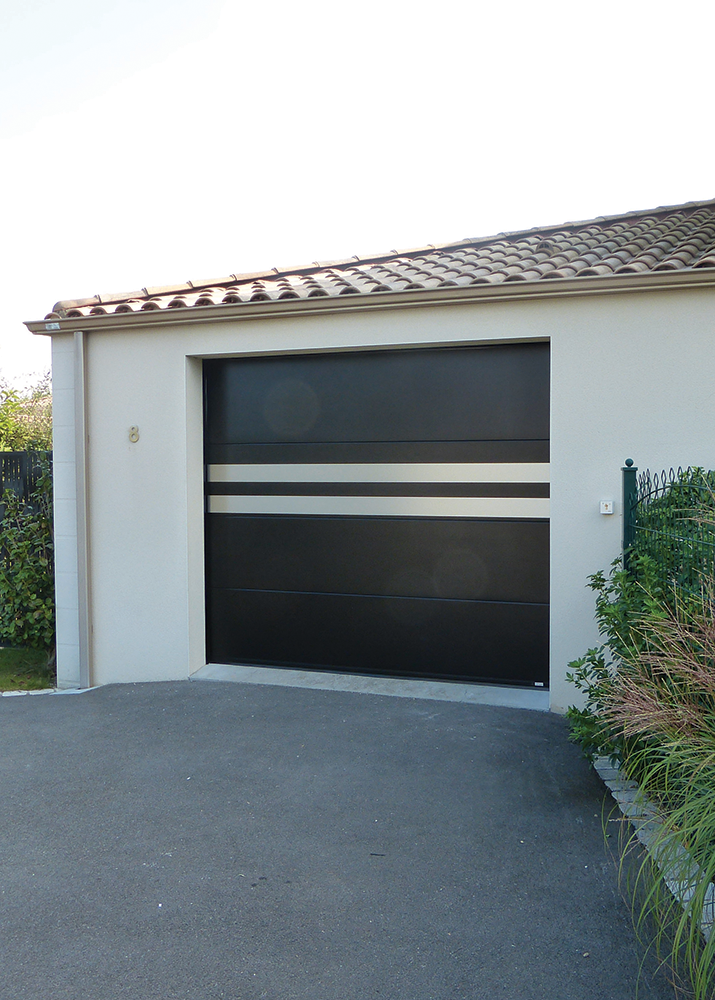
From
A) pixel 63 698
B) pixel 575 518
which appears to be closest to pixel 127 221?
pixel 63 698

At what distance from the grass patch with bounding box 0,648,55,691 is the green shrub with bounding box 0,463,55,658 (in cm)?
14

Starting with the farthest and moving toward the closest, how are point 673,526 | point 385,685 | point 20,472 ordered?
1. point 20,472
2. point 385,685
3. point 673,526

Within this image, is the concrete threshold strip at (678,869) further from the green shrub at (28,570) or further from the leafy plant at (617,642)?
the green shrub at (28,570)

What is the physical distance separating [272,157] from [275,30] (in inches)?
157

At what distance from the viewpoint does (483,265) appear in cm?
693

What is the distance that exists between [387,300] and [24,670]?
4953mm

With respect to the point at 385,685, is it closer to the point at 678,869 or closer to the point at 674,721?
the point at 674,721

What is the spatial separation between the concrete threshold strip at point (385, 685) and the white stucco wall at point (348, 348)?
23 centimetres

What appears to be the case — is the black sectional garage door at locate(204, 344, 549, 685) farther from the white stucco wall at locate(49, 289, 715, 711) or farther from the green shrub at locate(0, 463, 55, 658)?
the green shrub at locate(0, 463, 55, 658)

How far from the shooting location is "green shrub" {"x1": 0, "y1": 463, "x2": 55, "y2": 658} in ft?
24.0

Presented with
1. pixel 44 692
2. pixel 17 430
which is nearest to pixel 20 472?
pixel 44 692

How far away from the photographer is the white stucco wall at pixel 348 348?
539 cm

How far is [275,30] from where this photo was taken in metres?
8.67

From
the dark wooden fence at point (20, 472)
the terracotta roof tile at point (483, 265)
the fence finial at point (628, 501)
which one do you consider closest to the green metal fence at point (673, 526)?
the fence finial at point (628, 501)
